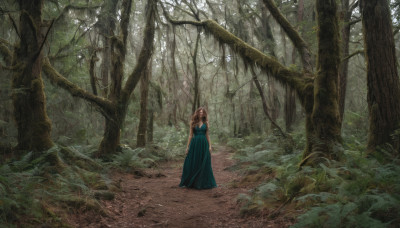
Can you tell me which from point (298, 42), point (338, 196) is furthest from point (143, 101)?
point (338, 196)

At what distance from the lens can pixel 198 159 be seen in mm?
7211

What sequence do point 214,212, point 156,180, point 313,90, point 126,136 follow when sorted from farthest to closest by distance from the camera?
point 126,136 → point 156,180 → point 313,90 → point 214,212

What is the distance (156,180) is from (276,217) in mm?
4761

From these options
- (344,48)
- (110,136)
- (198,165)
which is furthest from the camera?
(110,136)

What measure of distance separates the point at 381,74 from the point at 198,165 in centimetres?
445

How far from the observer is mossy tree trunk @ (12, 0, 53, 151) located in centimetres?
581

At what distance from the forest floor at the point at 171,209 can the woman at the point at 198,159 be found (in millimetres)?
257

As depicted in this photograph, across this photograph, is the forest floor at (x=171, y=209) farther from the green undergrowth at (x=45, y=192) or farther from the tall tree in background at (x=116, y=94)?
the tall tree in background at (x=116, y=94)

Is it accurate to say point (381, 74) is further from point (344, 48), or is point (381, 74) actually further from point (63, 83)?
point (63, 83)

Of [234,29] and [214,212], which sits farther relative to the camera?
[234,29]

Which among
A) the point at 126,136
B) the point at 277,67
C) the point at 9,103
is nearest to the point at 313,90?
the point at 277,67

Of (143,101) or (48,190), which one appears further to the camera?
(143,101)

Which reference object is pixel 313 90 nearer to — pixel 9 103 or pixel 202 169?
pixel 202 169

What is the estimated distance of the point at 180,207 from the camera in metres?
5.20
